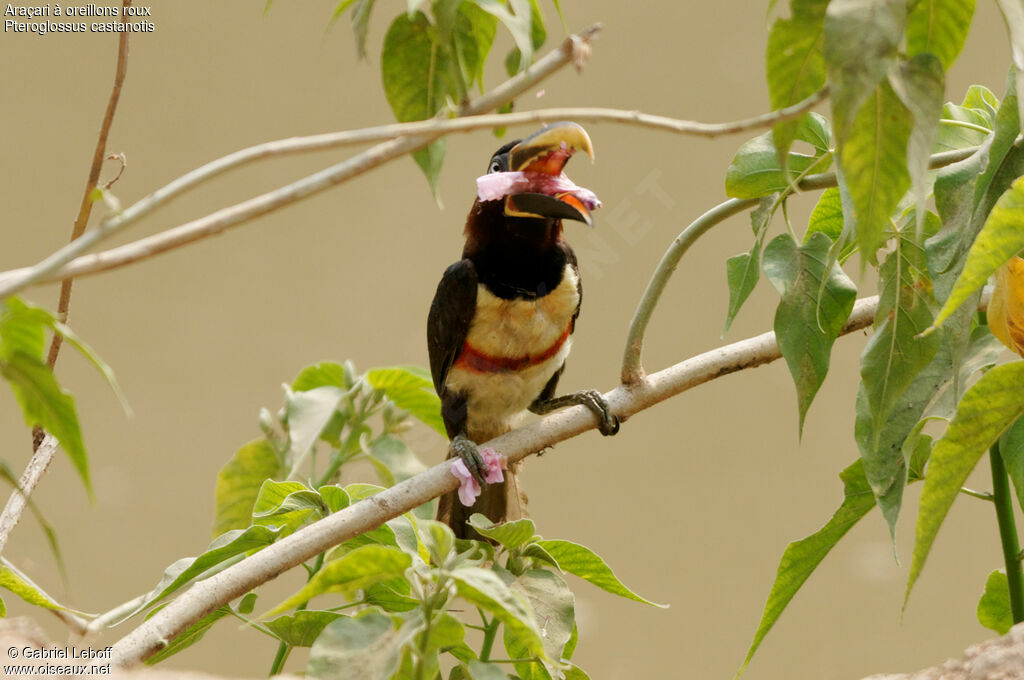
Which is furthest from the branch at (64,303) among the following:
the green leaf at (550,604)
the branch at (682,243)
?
the branch at (682,243)

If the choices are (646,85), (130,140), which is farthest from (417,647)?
(130,140)

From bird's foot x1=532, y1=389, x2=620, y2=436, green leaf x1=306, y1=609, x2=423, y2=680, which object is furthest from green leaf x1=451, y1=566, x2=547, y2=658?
bird's foot x1=532, y1=389, x2=620, y2=436

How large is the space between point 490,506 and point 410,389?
203 millimetres

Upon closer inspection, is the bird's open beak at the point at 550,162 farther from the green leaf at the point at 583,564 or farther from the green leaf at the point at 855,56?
the green leaf at the point at 855,56

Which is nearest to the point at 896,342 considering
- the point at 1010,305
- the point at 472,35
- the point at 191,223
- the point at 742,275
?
the point at 1010,305

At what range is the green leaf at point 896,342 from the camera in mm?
783

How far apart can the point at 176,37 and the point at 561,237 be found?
184 cm

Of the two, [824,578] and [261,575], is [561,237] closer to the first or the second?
[261,575]

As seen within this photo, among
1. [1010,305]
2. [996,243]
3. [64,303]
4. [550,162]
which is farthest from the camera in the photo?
[550,162]

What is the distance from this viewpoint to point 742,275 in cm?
96

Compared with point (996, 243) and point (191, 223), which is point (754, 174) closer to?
point (996, 243)

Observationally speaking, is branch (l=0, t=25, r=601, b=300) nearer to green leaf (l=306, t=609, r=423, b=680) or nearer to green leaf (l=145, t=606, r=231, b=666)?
green leaf (l=306, t=609, r=423, b=680)

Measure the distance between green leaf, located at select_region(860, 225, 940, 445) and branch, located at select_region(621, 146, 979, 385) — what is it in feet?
0.29

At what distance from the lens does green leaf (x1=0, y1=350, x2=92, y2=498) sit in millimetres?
571
